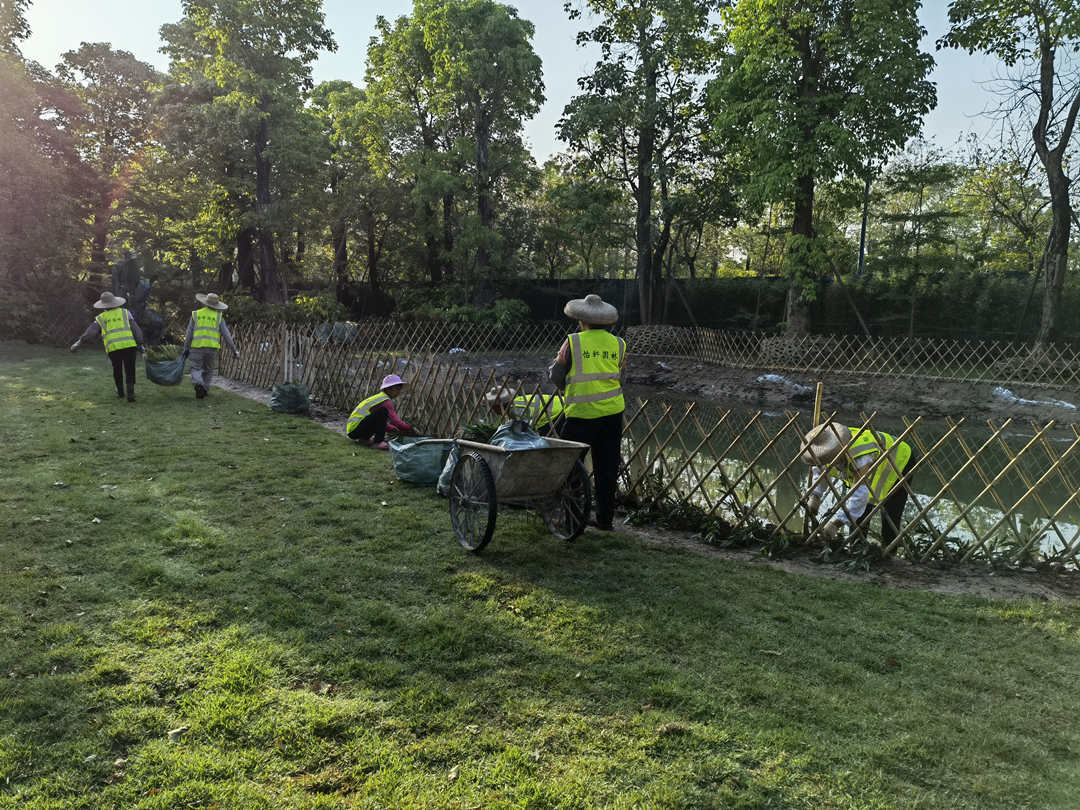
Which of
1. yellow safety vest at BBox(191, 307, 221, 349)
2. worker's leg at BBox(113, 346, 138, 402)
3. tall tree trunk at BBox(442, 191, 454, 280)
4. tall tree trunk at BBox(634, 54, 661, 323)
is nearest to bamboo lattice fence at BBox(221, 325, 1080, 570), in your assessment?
yellow safety vest at BBox(191, 307, 221, 349)

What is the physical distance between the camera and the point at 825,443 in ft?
14.5

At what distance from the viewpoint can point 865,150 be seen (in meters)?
14.3

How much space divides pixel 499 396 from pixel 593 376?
1.99 meters

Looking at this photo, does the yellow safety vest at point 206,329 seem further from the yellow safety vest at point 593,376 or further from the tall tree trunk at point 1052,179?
the tall tree trunk at point 1052,179

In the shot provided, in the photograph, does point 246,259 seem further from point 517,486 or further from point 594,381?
point 517,486

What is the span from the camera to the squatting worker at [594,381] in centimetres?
424

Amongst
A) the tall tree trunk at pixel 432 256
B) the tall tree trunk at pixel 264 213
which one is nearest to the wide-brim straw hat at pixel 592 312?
the tall tree trunk at pixel 264 213

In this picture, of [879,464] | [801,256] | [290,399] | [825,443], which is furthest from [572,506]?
[801,256]

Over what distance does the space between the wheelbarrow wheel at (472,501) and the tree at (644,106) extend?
1589 cm

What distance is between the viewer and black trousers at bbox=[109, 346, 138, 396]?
28.6 ft

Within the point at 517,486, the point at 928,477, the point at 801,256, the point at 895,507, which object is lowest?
the point at 928,477

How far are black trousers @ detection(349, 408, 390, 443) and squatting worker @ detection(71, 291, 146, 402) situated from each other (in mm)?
3693

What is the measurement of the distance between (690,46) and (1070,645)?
17769mm

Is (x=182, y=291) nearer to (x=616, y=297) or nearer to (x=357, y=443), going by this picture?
(x=616, y=297)
